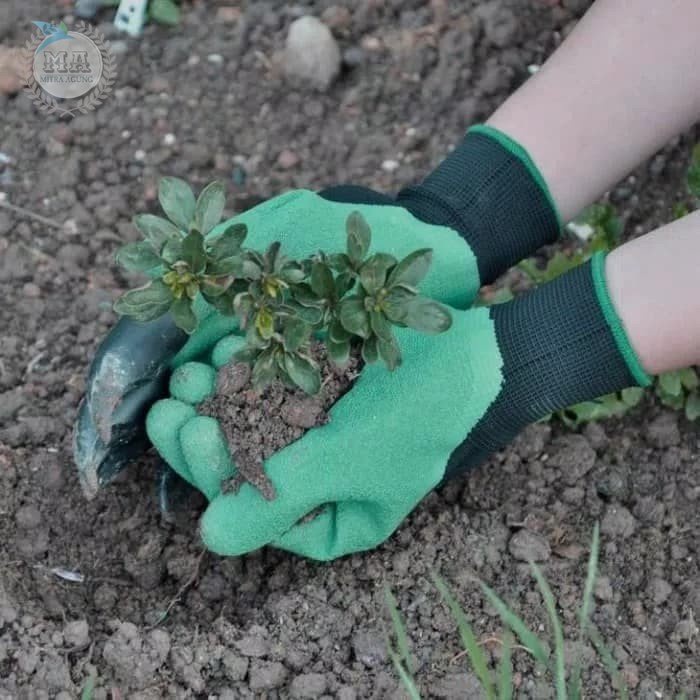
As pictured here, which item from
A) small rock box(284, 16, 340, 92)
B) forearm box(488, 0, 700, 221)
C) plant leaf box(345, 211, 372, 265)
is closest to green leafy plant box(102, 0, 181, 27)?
small rock box(284, 16, 340, 92)

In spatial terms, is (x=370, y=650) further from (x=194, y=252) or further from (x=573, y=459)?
(x=194, y=252)

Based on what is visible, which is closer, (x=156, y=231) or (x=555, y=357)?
(x=156, y=231)

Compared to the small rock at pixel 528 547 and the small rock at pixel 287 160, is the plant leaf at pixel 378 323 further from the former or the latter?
the small rock at pixel 287 160

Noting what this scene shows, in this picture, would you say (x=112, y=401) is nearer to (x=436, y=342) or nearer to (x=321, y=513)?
(x=321, y=513)

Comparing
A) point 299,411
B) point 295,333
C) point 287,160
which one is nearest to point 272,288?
point 295,333

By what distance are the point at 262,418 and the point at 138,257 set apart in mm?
382

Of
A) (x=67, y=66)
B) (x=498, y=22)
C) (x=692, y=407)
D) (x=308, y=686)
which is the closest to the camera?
(x=308, y=686)

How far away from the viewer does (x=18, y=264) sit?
221 cm

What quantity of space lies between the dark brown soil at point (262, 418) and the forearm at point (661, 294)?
1.48 feet

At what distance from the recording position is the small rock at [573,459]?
1.97 metres

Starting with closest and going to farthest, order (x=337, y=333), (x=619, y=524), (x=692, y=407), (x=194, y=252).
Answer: (x=194, y=252), (x=337, y=333), (x=619, y=524), (x=692, y=407)

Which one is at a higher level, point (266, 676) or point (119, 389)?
point (119, 389)

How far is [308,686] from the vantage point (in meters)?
1.66

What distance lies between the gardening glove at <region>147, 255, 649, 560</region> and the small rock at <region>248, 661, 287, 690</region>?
0.18 metres
